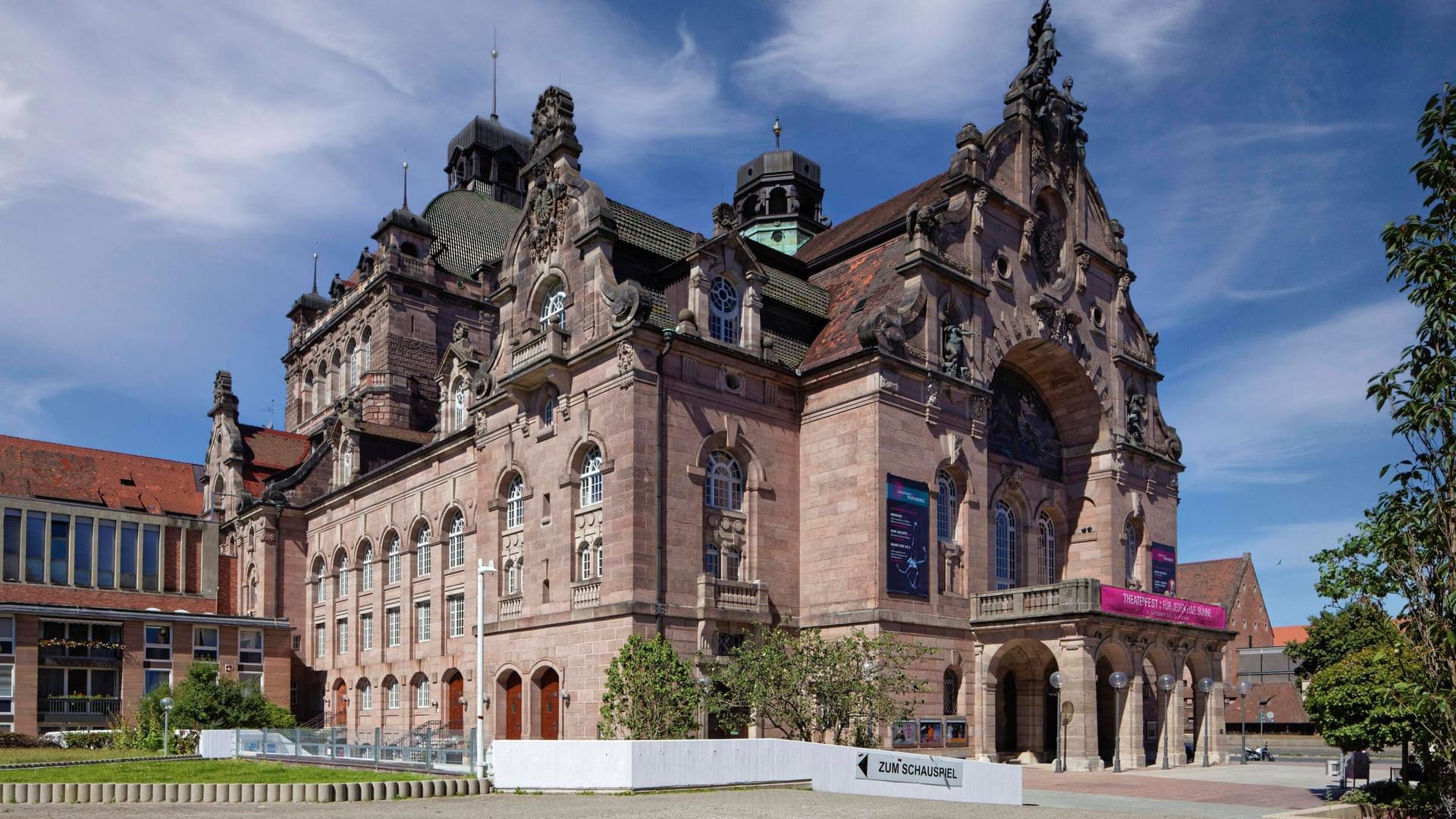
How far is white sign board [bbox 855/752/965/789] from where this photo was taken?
28.5m

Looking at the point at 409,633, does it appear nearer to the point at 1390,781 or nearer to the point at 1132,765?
the point at 1132,765

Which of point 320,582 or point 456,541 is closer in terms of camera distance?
point 456,541

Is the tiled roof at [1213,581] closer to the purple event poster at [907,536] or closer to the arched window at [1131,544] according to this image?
the arched window at [1131,544]

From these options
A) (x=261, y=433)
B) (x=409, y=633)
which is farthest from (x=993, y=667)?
(x=261, y=433)

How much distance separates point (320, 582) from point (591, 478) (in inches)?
1130

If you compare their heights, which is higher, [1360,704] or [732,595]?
[732,595]

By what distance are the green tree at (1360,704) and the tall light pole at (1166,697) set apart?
38.9 feet

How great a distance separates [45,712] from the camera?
5156 cm

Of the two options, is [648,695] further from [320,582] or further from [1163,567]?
[320,582]

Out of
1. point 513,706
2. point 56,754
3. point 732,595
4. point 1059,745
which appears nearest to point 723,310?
point 732,595

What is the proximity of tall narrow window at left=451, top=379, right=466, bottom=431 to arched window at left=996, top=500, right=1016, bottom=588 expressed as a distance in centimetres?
2323

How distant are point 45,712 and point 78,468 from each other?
21.4m

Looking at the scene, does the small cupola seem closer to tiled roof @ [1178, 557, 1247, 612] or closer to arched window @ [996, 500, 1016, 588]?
arched window @ [996, 500, 1016, 588]

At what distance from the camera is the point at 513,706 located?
4134 cm
